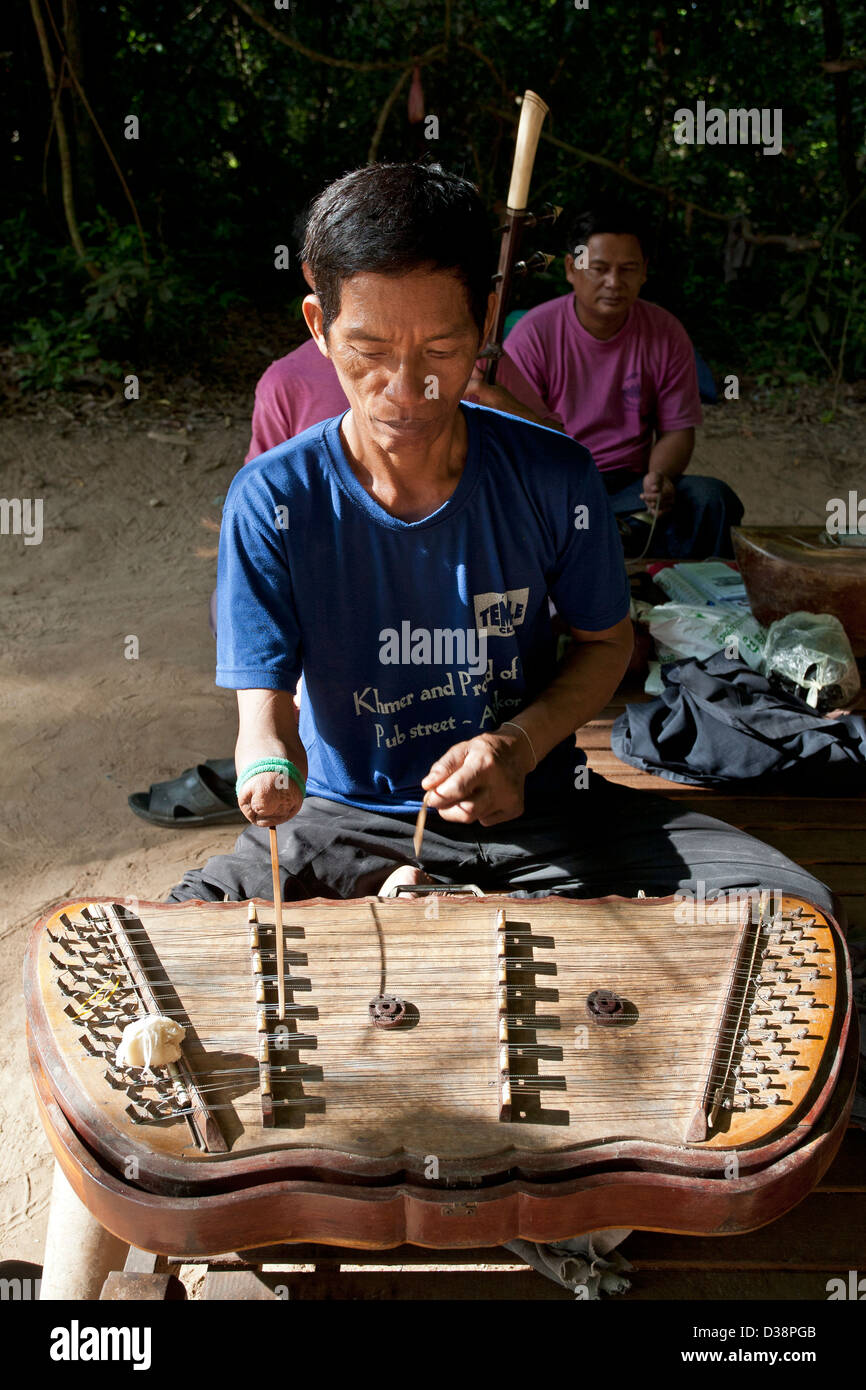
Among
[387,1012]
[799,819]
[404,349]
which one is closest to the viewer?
[387,1012]

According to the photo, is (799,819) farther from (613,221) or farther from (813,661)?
(613,221)

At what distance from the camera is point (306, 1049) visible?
1.37 meters

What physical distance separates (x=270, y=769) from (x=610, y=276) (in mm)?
2613

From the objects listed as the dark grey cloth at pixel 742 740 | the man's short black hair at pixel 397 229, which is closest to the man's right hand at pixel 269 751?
the man's short black hair at pixel 397 229

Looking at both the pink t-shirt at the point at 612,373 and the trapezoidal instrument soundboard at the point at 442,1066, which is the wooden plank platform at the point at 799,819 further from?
the pink t-shirt at the point at 612,373

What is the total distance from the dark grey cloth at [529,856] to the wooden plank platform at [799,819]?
1.42ft

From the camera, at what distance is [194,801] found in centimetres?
299

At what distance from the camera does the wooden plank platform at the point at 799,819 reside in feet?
7.55

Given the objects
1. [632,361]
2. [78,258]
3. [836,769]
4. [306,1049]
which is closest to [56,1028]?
[306,1049]

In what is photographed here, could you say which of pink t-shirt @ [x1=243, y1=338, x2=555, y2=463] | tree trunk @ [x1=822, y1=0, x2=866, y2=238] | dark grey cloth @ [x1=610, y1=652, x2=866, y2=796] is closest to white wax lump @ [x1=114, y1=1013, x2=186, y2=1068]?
dark grey cloth @ [x1=610, y1=652, x2=866, y2=796]

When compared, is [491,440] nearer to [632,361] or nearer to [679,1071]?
[679,1071]

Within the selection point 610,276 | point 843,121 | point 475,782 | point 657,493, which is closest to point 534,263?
point 610,276

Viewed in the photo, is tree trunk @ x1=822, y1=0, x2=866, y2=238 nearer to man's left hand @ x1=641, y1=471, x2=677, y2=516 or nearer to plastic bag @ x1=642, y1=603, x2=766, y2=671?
man's left hand @ x1=641, y1=471, x2=677, y2=516
